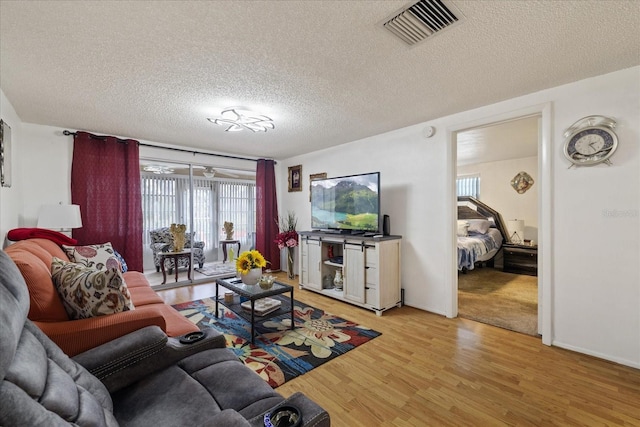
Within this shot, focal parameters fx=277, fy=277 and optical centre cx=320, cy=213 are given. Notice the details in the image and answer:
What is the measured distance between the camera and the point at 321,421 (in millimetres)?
960

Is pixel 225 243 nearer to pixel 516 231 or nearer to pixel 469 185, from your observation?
pixel 469 185

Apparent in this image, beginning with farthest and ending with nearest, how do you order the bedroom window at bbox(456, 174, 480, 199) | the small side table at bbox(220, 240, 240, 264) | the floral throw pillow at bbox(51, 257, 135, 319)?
1. the bedroom window at bbox(456, 174, 480, 199)
2. the small side table at bbox(220, 240, 240, 264)
3. the floral throw pillow at bbox(51, 257, 135, 319)

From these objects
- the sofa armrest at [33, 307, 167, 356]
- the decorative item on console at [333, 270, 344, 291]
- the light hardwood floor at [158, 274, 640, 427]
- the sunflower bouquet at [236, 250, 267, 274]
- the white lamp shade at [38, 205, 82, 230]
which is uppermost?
the white lamp shade at [38, 205, 82, 230]

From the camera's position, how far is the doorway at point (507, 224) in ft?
11.1

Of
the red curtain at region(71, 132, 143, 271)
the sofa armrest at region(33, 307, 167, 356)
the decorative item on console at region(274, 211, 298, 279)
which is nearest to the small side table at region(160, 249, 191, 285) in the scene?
the red curtain at region(71, 132, 143, 271)

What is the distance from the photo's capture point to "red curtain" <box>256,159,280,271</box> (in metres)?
5.48

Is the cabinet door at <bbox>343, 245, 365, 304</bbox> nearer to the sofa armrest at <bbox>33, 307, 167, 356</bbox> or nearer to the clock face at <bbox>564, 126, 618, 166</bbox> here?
the clock face at <bbox>564, 126, 618, 166</bbox>

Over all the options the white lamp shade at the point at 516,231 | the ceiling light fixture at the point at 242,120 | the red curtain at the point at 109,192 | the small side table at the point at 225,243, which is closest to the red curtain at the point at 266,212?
the small side table at the point at 225,243

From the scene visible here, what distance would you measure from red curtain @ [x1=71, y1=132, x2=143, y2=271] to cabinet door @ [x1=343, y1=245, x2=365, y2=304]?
300 centimetres

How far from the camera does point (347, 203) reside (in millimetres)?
3920

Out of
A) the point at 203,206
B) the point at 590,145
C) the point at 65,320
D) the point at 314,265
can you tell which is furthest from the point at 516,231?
the point at 65,320

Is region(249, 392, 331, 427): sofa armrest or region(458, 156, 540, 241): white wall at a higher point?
region(458, 156, 540, 241): white wall

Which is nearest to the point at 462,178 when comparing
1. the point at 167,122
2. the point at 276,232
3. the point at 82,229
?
the point at 276,232

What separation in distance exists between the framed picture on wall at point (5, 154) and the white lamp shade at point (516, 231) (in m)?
7.57
